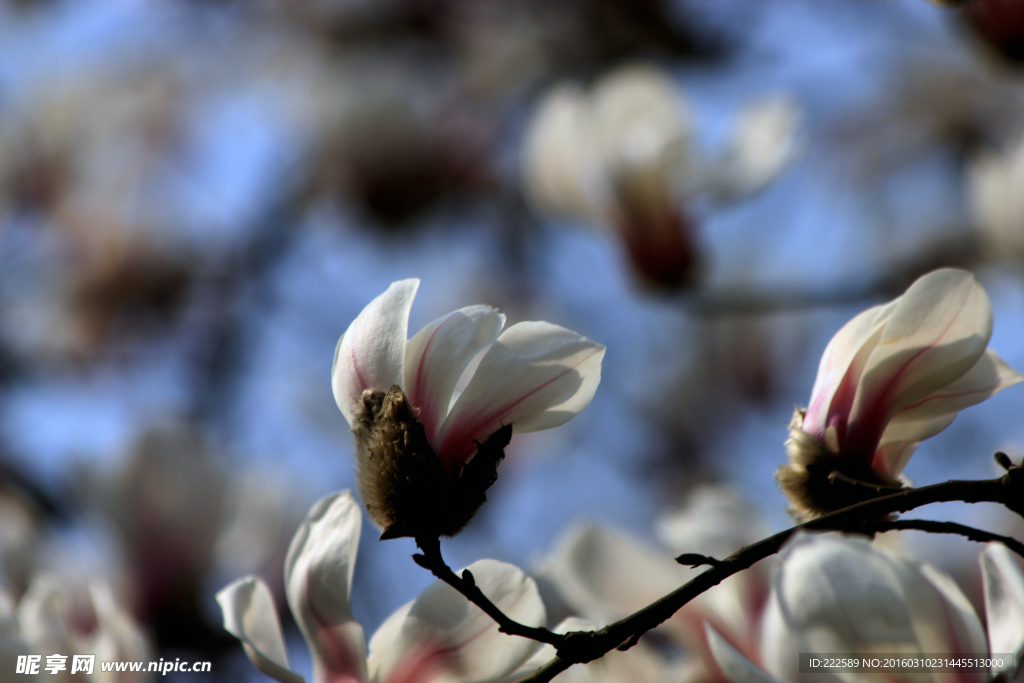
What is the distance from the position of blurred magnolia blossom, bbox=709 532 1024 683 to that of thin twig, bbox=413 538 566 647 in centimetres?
9

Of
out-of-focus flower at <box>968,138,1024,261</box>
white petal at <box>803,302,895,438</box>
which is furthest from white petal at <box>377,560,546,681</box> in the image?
out-of-focus flower at <box>968,138,1024,261</box>

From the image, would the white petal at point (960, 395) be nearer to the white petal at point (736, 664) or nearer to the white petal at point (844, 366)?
the white petal at point (844, 366)

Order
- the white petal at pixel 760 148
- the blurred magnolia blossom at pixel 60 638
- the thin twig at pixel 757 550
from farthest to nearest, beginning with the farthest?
the white petal at pixel 760 148
the blurred magnolia blossom at pixel 60 638
the thin twig at pixel 757 550

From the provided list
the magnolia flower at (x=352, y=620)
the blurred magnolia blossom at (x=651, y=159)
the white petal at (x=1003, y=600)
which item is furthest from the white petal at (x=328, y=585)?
the blurred magnolia blossom at (x=651, y=159)

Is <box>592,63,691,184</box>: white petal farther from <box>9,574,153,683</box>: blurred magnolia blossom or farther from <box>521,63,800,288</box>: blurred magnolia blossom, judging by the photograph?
<box>9,574,153,683</box>: blurred magnolia blossom

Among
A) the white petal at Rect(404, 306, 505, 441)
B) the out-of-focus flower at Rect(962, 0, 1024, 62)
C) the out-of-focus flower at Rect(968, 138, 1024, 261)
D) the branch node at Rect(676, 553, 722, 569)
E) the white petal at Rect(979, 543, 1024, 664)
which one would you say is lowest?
the white petal at Rect(979, 543, 1024, 664)

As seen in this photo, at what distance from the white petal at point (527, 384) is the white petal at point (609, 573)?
199mm

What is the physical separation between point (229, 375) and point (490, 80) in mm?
1641

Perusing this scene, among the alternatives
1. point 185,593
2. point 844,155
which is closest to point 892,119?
point 844,155

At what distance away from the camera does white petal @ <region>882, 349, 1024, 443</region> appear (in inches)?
21.5

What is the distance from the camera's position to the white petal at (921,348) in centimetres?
51

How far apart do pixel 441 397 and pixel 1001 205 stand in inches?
41.2

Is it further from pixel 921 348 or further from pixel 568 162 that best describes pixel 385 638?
pixel 568 162

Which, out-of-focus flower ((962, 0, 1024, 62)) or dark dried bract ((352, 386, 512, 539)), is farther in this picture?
out-of-focus flower ((962, 0, 1024, 62))
